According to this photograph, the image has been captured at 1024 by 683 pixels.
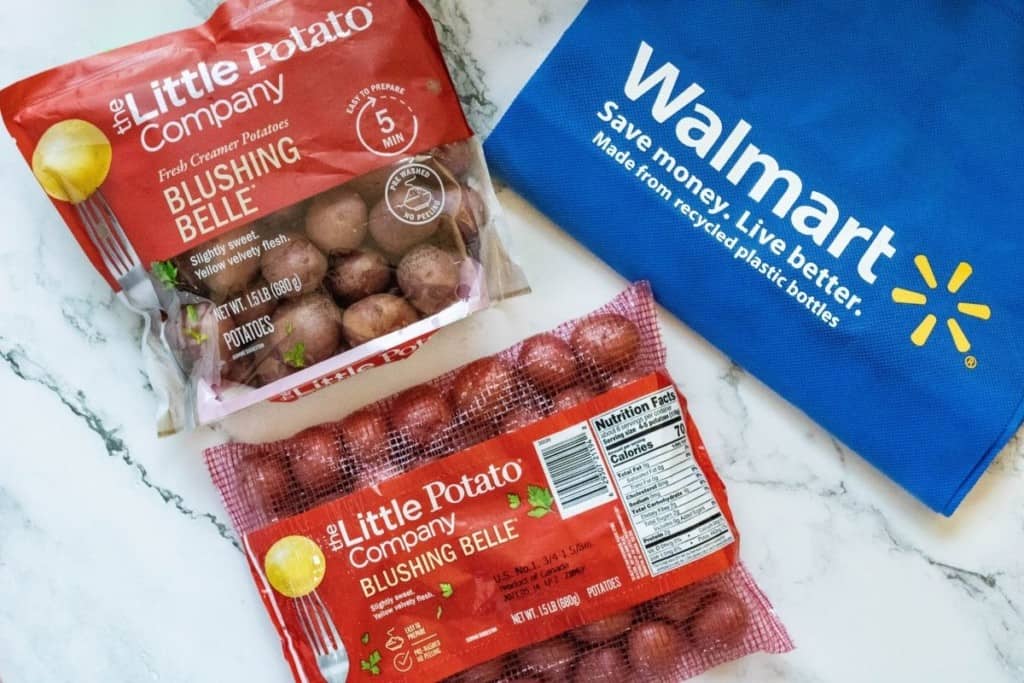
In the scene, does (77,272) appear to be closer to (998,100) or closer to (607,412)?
(607,412)

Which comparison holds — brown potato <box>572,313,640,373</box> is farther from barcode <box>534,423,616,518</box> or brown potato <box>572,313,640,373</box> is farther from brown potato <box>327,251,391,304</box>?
brown potato <box>327,251,391,304</box>

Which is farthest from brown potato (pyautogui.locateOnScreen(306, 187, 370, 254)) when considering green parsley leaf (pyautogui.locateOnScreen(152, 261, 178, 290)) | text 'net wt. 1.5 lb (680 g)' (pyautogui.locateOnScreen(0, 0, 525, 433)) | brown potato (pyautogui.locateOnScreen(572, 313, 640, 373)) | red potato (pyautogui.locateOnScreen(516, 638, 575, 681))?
red potato (pyautogui.locateOnScreen(516, 638, 575, 681))

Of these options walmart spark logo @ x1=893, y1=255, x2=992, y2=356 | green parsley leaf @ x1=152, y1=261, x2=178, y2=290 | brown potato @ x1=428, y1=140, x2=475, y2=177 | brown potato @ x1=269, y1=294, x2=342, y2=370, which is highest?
brown potato @ x1=428, y1=140, x2=475, y2=177

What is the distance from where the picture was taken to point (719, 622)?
822 millimetres

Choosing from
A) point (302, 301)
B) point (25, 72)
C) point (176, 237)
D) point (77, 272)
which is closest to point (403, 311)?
point (302, 301)

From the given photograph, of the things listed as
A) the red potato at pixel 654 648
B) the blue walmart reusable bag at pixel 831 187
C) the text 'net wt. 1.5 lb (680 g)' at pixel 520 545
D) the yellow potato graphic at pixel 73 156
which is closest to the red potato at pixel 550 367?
the text 'net wt. 1.5 lb (680 g)' at pixel 520 545

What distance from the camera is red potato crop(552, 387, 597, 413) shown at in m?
0.82

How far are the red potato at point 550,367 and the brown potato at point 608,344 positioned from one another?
0.6 inches

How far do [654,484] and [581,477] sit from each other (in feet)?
0.21

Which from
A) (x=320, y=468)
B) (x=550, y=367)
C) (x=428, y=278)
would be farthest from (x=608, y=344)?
(x=320, y=468)

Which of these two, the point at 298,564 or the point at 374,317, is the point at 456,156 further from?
the point at 298,564

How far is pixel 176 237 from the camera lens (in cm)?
77

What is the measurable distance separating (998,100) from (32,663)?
3.45ft

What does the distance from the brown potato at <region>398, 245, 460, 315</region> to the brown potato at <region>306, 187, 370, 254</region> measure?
0.15 feet
